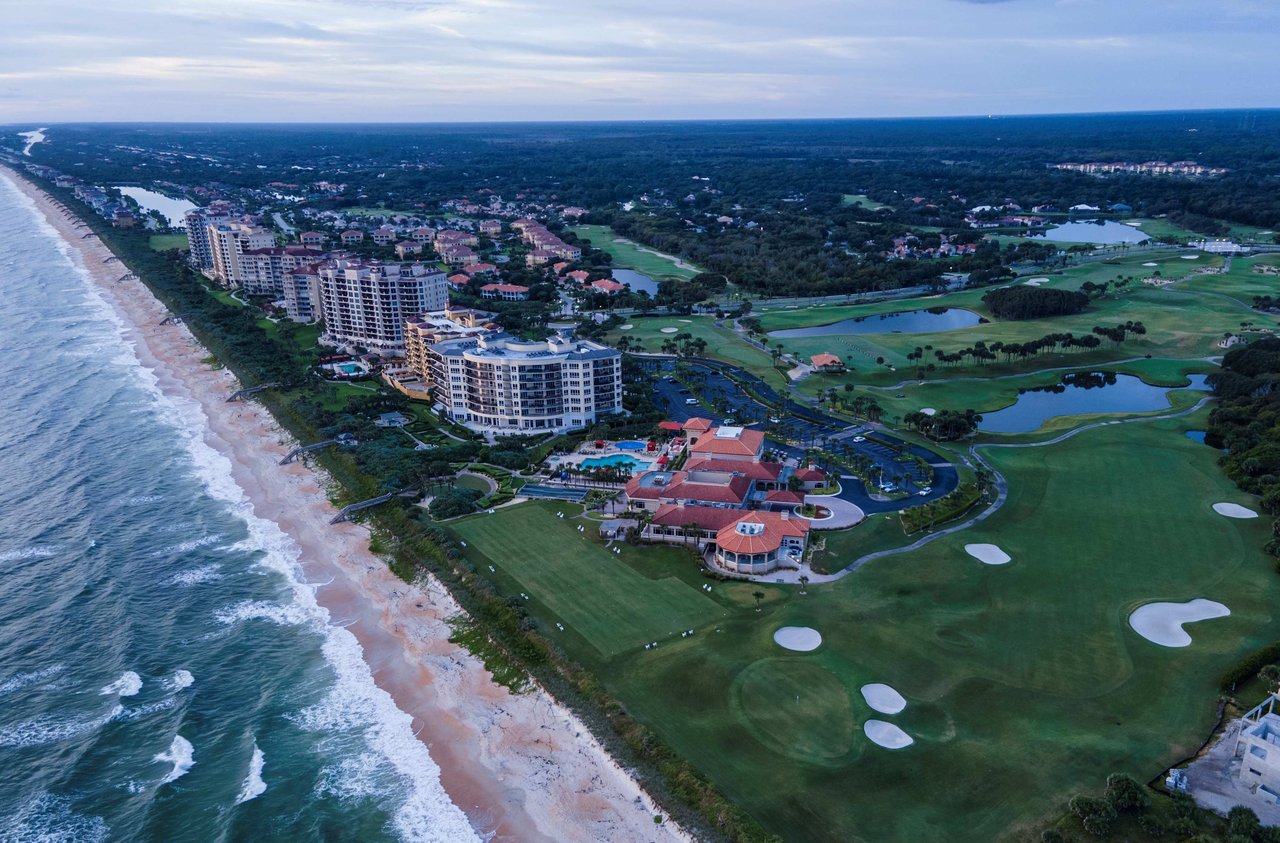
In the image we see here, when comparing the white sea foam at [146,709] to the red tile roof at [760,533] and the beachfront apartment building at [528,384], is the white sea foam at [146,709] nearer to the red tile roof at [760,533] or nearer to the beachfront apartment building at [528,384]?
the red tile roof at [760,533]

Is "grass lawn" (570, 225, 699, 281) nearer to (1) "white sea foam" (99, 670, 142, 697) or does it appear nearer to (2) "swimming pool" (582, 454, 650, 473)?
(2) "swimming pool" (582, 454, 650, 473)

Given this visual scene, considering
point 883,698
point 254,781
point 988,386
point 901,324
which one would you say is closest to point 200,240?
point 901,324

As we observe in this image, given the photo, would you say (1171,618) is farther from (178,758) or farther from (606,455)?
(178,758)

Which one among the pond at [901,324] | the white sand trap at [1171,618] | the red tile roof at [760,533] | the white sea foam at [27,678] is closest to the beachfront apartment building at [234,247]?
the pond at [901,324]

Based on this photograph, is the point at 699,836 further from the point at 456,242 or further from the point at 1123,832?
the point at 456,242

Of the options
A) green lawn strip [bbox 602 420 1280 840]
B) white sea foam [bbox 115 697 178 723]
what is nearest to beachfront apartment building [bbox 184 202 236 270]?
white sea foam [bbox 115 697 178 723]

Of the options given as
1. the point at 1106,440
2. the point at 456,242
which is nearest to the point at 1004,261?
the point at 1106,440

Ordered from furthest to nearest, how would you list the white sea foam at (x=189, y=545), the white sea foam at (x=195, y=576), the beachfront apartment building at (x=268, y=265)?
the beachfront apartment building at (x=268, y=265) < the white sea foam at (x=189, y=545) < the white sea foam at (x=195, y=576)
